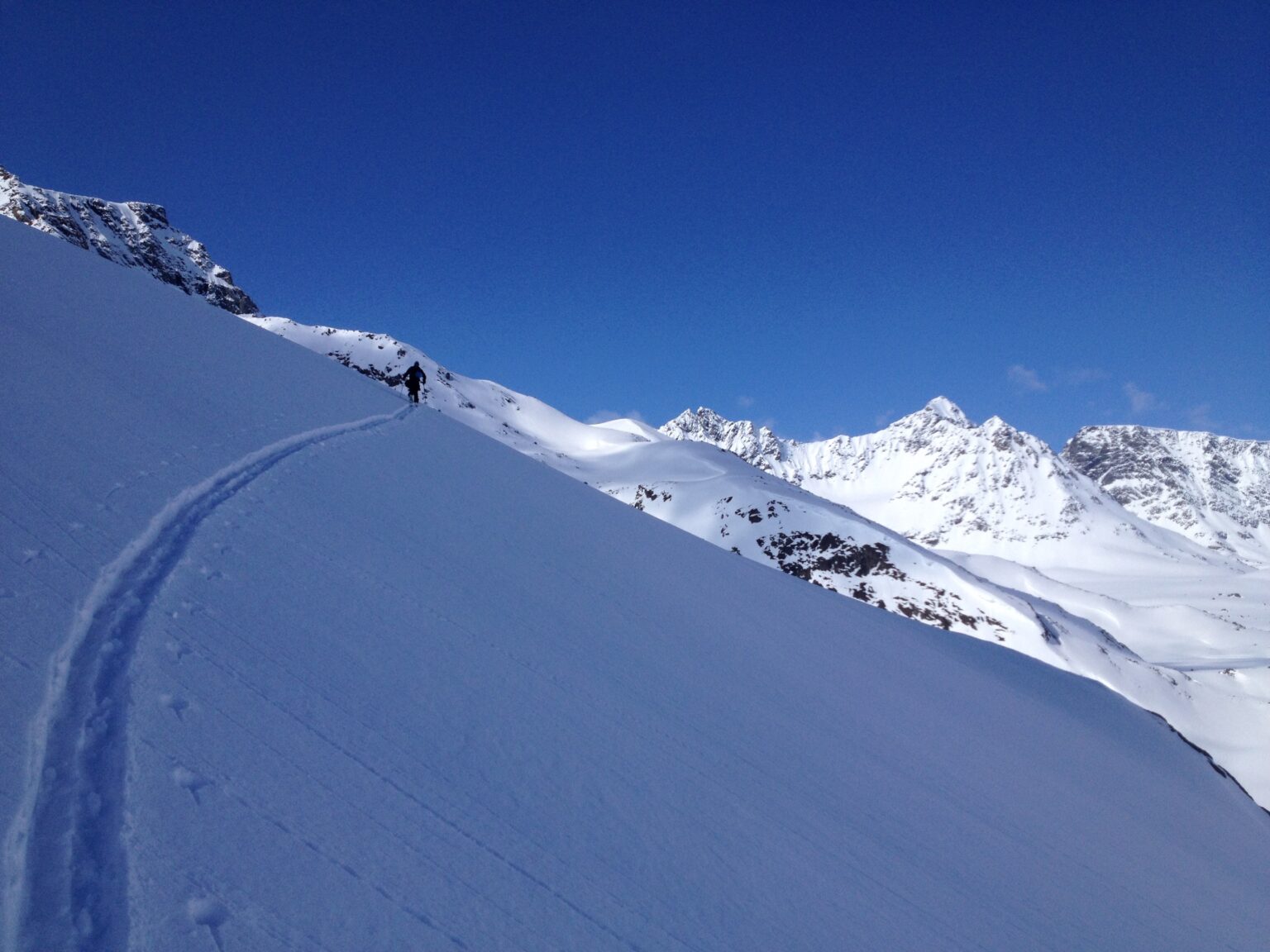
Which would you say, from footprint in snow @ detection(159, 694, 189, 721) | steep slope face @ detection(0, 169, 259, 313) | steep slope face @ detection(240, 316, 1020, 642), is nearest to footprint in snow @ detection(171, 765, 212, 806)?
footprint in snow @ detection(159, 694, 189, 721)

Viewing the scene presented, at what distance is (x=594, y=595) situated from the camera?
741 centimetres

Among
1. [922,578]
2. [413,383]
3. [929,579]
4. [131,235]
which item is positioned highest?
[131,235]

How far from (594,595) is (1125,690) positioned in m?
60.6

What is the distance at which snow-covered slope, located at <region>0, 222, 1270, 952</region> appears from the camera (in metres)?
2.38

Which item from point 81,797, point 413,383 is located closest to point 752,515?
point 413,383

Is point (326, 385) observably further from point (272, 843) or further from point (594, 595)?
point (272, 843)

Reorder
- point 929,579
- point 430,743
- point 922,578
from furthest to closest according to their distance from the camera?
1. point 922,578
2. point 929,579
3. point 430,743

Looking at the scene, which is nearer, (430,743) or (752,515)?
(430,743)

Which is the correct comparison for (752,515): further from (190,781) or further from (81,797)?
(81,797)

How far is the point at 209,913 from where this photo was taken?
6.75 feet

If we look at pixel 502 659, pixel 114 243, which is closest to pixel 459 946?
pixel 502 659

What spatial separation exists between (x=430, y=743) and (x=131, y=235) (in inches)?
6913

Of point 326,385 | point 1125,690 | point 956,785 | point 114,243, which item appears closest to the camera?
point 956,785

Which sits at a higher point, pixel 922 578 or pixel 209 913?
pixel 922 578
